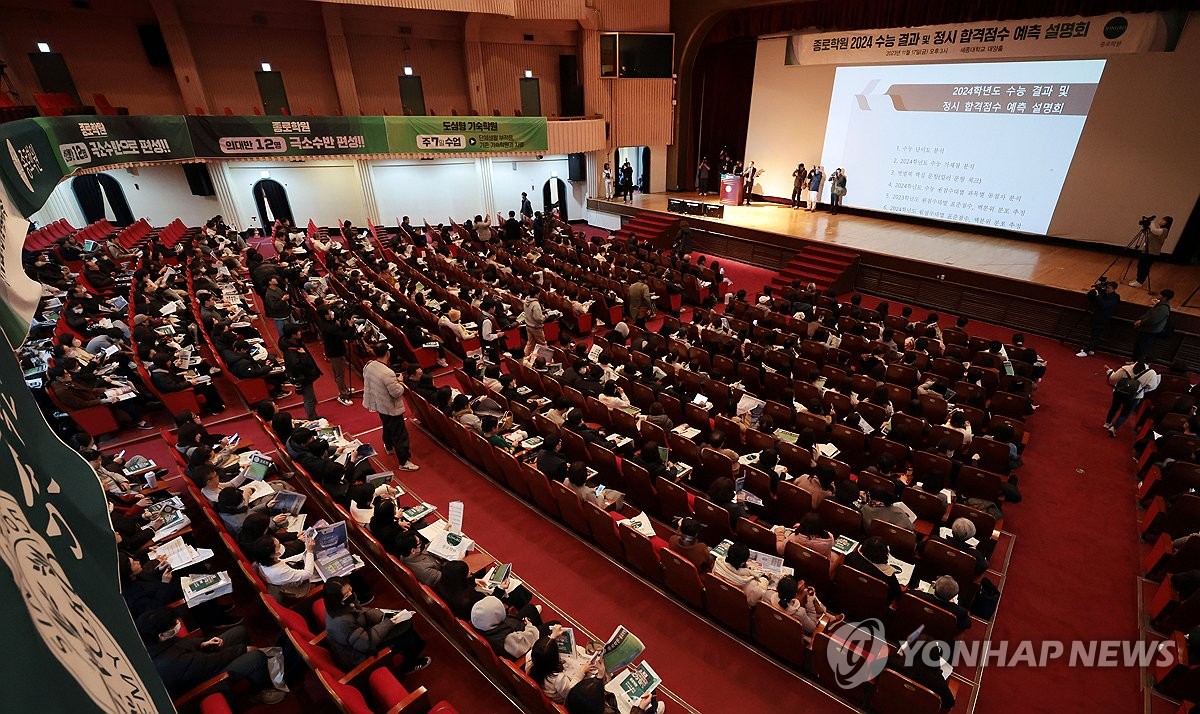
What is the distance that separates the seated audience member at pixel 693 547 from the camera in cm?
512

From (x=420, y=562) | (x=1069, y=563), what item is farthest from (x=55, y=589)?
(x=1069, y=563)

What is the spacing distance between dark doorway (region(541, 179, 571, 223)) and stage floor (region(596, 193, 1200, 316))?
7577mm

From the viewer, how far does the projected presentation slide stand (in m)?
13.0

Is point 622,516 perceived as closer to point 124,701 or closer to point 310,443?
point 310,443

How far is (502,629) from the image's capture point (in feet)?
14.3

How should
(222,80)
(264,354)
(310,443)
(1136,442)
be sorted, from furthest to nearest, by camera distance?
1. (222,80)
2. (264,354)
3. (1136,442)
4. (310,443)

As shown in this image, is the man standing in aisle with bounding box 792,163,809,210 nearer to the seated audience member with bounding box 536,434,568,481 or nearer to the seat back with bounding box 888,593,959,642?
the seated audience member with bounding box 536,434,568,481

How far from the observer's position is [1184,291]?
1071 centimetres

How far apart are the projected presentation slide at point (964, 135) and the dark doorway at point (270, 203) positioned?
18486 mm

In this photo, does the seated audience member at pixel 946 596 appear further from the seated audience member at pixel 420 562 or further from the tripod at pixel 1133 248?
the tripod at pixel 1133 248

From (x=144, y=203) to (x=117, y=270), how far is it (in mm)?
6533

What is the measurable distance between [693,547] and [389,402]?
435 centimetres

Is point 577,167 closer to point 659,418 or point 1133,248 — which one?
point 1133,248

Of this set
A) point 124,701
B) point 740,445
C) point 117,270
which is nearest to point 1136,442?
point 740,445
